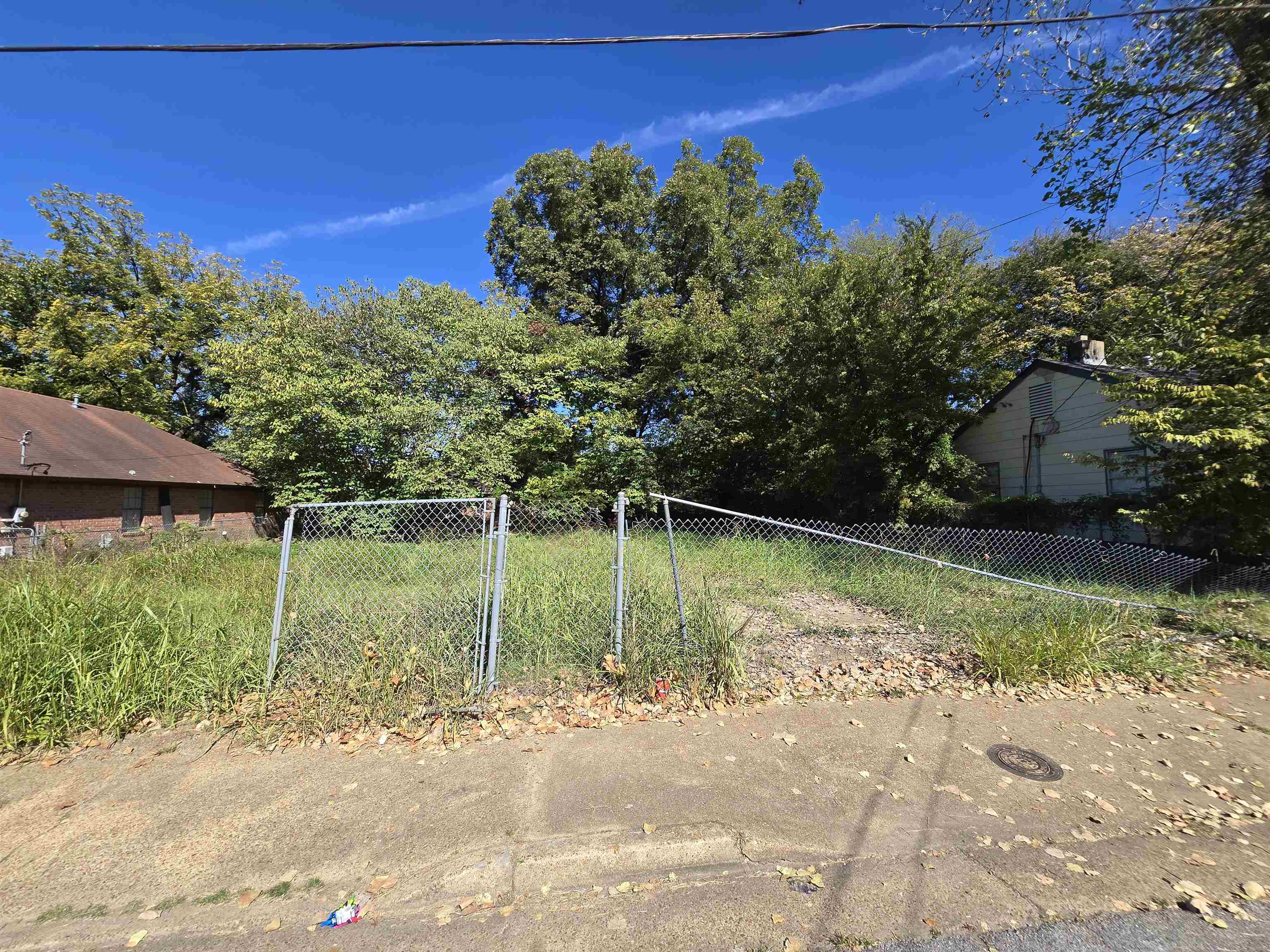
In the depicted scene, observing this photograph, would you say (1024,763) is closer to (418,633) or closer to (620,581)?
(620,581)

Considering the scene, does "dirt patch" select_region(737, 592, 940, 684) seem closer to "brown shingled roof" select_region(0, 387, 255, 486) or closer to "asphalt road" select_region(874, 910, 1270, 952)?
"asphalt road" select_region(874, 910, 1270, 952)

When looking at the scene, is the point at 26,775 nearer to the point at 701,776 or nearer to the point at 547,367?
the point at 701,776

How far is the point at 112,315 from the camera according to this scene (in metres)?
22.2

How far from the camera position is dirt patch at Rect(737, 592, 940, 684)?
4840 mm

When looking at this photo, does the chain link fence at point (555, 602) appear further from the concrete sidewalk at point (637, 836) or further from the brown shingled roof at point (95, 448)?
the brown shingled roof at point (95, 448)

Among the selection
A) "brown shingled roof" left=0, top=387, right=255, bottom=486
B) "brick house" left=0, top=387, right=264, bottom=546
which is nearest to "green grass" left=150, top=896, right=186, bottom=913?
"brick house" left=0, top=387, right=264, bottom=546

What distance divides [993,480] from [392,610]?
50.6ft

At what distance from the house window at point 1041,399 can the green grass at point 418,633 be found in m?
7.54

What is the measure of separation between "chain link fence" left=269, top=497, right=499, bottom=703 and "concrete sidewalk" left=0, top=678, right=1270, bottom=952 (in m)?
0.57

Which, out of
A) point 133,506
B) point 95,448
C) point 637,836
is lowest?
point 637,836

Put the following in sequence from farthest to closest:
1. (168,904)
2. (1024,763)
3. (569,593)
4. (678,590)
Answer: (569,593), (678,590), (1024,763), (168,904)

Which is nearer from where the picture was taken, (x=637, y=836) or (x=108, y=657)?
(x=637, y=836)

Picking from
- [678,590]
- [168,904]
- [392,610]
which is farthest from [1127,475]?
[168,904]

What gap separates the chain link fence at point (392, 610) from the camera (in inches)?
A: 158
